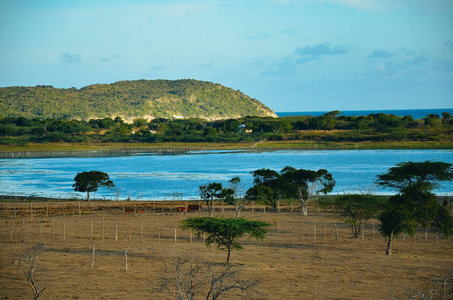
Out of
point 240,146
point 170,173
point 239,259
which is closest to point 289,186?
point 239,259

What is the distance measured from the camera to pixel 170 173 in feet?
265

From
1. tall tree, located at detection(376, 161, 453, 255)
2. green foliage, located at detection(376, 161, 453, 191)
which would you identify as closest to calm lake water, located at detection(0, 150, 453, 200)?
green foliage, located at detection(376, 161, 453, 191)

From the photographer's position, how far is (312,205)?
46406 millimetres

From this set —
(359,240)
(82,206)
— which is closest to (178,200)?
(82,206)

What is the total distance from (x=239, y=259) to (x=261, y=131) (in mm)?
133317

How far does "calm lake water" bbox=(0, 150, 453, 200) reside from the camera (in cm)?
5831

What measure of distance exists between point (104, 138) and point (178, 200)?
334 feet

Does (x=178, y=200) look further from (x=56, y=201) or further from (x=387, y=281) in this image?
(x=387, y=281)

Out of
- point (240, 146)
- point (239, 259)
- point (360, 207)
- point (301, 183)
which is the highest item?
point (240, 146)

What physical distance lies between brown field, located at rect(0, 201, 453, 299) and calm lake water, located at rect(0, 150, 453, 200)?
1943cm

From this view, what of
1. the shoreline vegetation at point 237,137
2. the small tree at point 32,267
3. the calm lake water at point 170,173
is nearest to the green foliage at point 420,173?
the calm lake water at point 170,173

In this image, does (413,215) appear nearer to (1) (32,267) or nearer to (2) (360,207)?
(2) (360,207)

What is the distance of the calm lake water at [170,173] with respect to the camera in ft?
191

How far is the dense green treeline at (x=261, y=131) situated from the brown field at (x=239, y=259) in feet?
319
